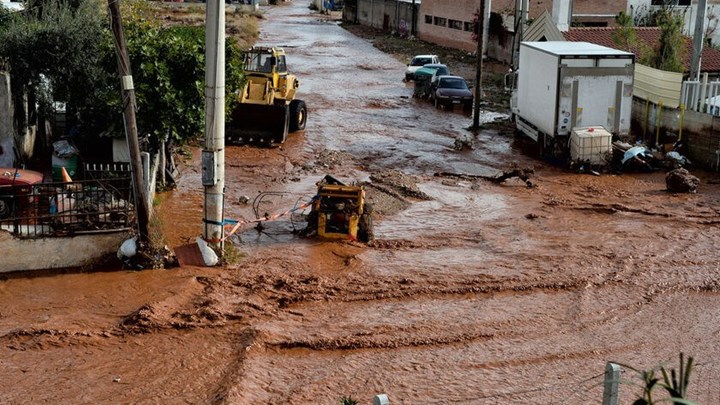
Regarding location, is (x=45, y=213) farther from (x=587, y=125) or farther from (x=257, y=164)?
(x=587, y=125)

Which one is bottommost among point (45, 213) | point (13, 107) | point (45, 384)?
point (45, 384)

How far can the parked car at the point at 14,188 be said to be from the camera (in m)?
15.2

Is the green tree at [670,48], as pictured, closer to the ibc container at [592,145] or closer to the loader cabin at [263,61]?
the ibc container at [592,145]

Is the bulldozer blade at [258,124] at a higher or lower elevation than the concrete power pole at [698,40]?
lower

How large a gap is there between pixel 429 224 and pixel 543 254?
2.82 metres

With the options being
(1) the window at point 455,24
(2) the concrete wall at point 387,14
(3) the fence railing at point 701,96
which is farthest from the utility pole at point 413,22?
(3) the fence railing at point 701,96

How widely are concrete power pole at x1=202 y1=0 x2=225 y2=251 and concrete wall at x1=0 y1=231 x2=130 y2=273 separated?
1.47 meters

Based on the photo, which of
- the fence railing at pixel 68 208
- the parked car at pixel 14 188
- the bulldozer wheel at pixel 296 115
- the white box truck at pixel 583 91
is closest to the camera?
the fence railing at pixel 68 208

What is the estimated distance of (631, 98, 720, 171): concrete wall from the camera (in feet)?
78.0

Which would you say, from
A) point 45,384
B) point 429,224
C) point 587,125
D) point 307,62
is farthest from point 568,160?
point 307,62

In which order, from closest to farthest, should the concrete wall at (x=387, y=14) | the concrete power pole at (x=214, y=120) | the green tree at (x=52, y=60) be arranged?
1. the concrete power pole at (x=214, y=120)
2. the green tree at (x=52, y=60)
3. the concrete wall at (x=387, y=14)

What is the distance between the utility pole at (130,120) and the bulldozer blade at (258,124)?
11.2 m

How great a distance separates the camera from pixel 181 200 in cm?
1973

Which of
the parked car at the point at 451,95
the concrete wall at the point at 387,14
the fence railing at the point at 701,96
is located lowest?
the parked car at the point at 451,95
